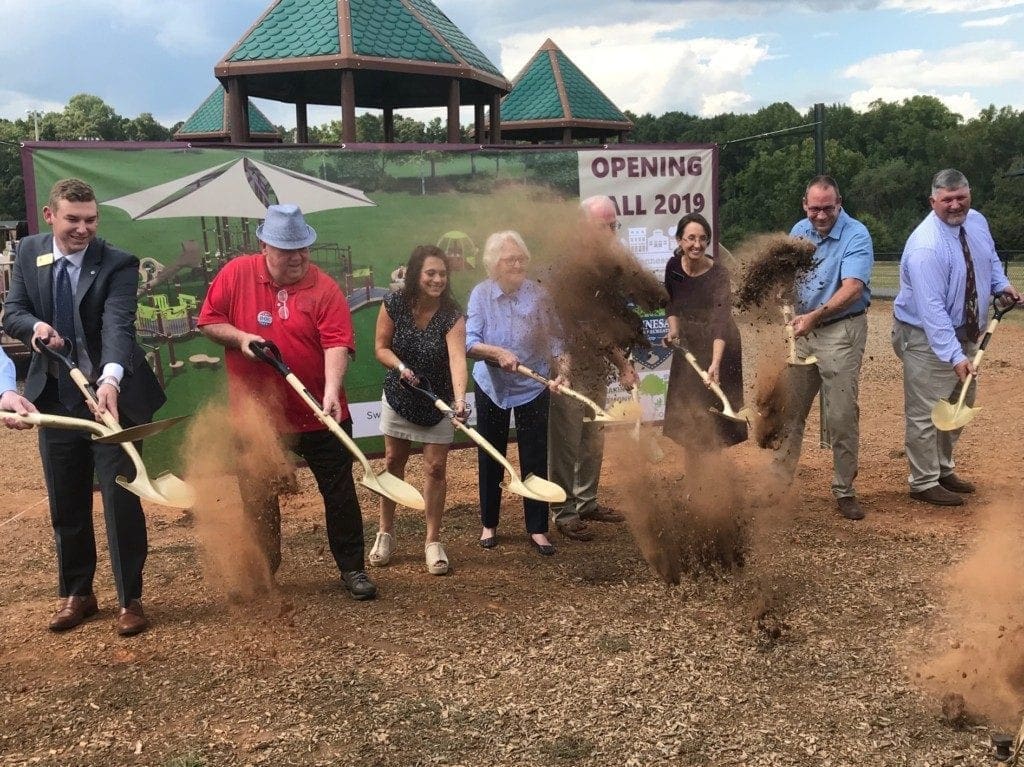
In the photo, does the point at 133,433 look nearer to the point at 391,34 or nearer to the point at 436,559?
the point at 436,559

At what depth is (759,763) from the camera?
9.23ft

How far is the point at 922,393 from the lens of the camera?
18.6ft

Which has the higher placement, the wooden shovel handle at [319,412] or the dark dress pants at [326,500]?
the wooden shovel handle at [319,412]

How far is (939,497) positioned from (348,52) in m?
5.26

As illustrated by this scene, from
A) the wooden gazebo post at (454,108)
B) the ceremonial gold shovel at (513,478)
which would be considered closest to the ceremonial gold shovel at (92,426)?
the ceremonial gold shovel at (513,478)

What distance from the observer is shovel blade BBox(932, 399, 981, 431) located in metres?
5.22

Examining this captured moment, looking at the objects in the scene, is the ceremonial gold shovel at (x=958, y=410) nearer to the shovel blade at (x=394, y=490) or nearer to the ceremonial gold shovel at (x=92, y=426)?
the shovel blade at (x=394, y=490)

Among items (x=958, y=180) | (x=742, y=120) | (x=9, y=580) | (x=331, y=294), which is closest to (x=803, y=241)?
(x=958, y=180)

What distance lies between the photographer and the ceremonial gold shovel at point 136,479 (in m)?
3.65

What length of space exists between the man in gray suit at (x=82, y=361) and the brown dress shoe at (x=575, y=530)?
2.36 m

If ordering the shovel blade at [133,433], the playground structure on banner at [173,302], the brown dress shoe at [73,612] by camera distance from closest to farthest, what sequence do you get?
the shovel blade at [133,433] < the brown dress shoe at [73,612] < the playground structure on banner at [173,302]

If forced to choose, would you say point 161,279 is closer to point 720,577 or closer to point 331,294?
point 331,294

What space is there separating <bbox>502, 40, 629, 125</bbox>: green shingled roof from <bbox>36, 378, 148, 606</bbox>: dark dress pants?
9.15 metres

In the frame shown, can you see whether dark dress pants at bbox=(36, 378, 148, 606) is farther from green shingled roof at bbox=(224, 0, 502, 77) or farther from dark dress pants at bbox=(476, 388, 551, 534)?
green shingled roof at bbox=(224, 0, 502, 77)
